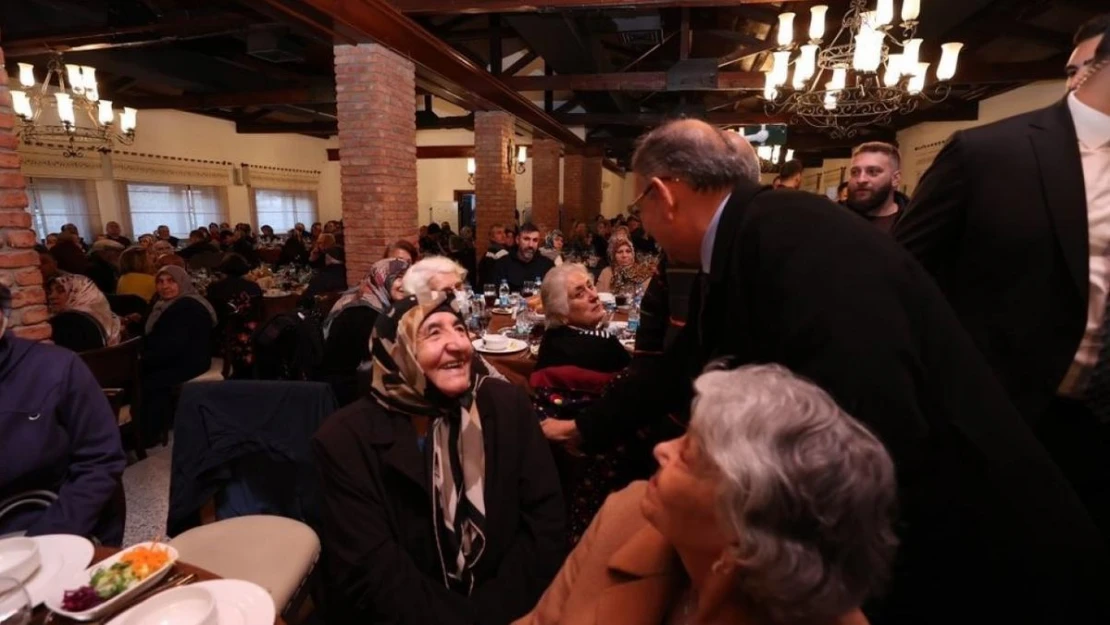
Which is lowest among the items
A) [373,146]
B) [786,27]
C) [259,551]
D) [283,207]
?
[259,551]

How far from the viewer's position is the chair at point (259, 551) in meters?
1.76

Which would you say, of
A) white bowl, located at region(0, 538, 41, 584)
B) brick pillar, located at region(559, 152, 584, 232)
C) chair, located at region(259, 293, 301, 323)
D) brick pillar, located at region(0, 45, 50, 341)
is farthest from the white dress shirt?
brick pillar, located at region(559, 152, 584, 232)

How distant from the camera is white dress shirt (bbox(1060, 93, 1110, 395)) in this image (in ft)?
4.17

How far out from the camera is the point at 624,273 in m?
4.75

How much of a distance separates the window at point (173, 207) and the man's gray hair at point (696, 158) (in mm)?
12437

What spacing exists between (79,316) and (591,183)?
41.7 ft

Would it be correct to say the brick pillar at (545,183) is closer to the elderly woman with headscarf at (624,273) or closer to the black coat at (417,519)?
the elderly woman with headscarf at (624,273)

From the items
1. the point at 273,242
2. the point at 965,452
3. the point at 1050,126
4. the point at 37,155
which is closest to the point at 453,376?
the point at 965,452

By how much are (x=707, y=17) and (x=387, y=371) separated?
23.7 feet

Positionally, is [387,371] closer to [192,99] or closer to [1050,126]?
[1050,126]

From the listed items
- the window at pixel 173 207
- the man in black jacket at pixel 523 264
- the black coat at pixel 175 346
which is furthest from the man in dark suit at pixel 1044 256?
the window at pixel 173 207

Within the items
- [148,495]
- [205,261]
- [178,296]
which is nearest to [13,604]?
[148,495]

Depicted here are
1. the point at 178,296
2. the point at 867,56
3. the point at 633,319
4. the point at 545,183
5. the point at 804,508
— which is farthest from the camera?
the point at 545,183

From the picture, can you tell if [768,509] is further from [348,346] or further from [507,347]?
[348,346]
